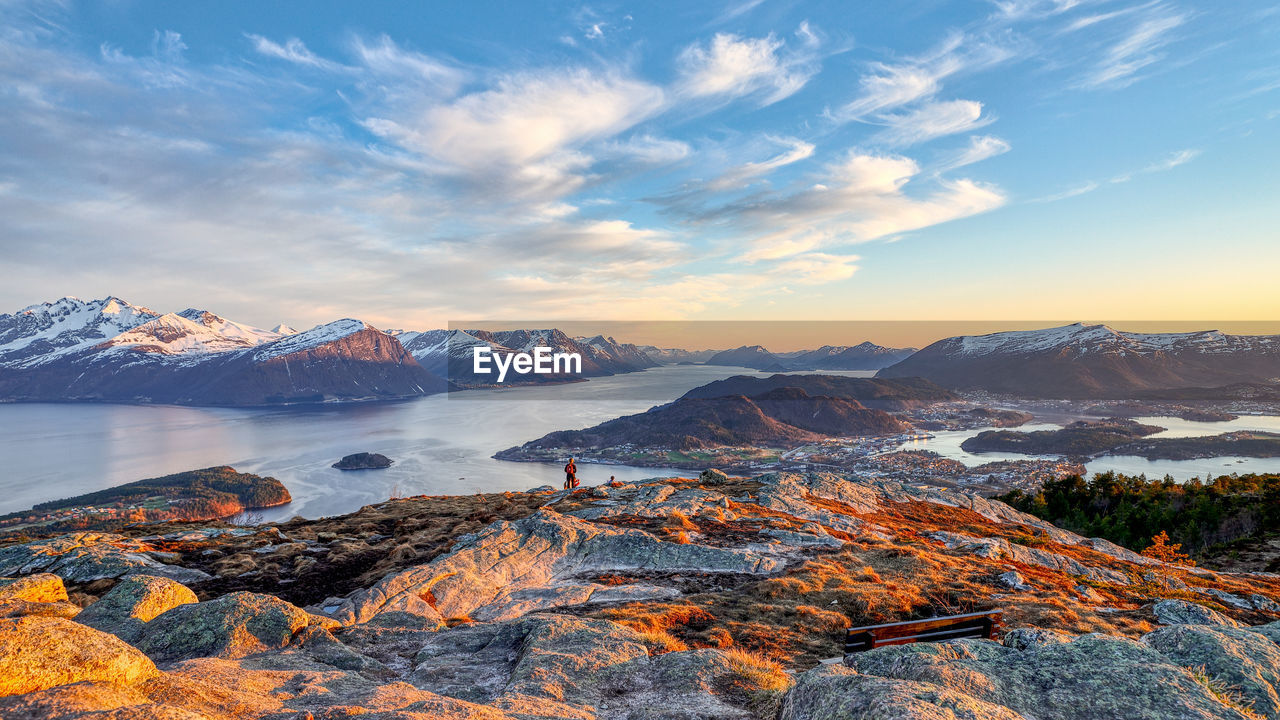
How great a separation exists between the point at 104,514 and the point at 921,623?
196 m

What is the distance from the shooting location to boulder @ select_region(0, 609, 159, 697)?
691cm

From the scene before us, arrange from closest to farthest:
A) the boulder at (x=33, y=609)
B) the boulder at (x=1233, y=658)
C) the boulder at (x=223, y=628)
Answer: the boulder at (x=1233, y=658), the boulder at (x=33, y=609), the boulder at (x=223, y=628)

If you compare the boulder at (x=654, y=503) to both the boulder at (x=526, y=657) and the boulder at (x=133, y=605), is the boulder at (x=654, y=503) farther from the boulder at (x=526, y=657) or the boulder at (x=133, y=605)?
the boulder at (x=133, y=605)

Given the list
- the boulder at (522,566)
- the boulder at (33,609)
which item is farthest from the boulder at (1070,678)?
the boulder at (33,609)

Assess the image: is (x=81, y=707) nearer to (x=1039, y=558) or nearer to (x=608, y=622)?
(x=608, y=622)

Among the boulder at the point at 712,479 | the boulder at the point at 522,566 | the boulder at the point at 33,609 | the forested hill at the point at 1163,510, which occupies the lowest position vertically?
the forested hill at the point at 1163,510

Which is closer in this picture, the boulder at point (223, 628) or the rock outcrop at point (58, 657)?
the rock outcrop at point (58, 657)

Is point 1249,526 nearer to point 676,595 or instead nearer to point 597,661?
point 676,595

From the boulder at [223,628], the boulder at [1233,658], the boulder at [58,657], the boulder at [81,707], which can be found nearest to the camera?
the boulder at [81,707]

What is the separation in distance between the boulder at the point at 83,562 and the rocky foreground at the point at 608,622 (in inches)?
5.0

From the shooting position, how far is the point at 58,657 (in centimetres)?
739

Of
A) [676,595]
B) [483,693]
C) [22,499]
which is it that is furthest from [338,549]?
[22,499]

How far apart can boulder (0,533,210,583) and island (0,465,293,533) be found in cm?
15657

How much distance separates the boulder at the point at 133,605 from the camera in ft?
41.0
